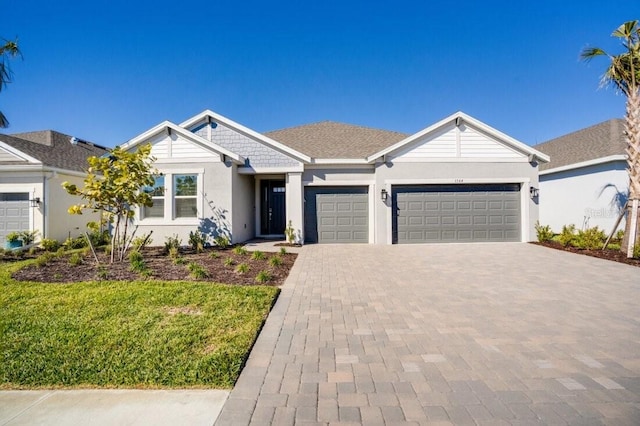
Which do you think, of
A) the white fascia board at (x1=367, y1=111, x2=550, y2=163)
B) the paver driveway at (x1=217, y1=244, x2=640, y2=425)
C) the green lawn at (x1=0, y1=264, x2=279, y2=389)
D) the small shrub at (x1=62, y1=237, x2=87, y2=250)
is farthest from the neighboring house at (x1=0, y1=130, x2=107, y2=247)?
the white fascia board at (x1=367, y1=111, x2=550, y2=163)

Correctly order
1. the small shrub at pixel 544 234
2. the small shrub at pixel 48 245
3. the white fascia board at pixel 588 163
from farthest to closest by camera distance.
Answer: the white fascia board at pixel 588 163 → the small shrub at pixel 544 234 → the small shrub at pixel 48 245

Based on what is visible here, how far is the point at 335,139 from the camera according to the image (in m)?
16.0

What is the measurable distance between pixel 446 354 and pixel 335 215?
32.7 feet

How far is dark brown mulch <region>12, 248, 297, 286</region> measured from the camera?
258 inches

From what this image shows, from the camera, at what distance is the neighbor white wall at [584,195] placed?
1399 cm

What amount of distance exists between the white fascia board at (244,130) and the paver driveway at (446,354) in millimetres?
7243

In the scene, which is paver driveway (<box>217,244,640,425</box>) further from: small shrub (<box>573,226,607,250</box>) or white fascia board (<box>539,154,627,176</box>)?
white fascia board (<box>539,154,627,176</box>)

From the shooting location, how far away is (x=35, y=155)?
12.8 m

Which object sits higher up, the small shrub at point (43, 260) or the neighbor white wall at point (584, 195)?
the neighbor white wall at point (584, 195)

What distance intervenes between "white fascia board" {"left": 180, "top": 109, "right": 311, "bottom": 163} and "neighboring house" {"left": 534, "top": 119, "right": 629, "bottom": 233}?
13.9m

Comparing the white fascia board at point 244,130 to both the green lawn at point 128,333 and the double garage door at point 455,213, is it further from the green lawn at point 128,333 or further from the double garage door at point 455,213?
the green lawn at point 128,333

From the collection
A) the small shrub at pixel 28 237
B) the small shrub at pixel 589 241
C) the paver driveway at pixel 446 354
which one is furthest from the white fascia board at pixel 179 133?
the small shrub at pixel 589 241

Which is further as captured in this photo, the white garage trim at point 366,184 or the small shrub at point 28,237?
the white garage trim at point 366,184

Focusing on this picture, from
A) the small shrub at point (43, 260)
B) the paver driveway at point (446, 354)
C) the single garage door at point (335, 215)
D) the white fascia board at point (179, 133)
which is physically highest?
the white fascia board at point (179, 133)
